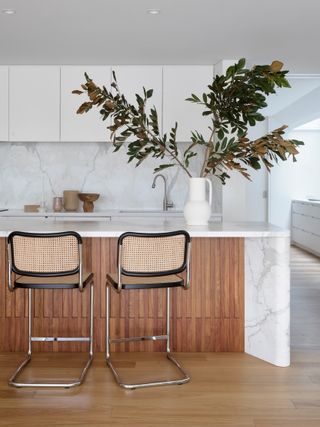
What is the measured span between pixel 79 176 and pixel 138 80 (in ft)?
4.26

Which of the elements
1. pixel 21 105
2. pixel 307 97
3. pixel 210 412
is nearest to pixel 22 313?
pixel 210 412

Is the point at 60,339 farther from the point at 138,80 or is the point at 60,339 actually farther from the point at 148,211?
the point at 138,80

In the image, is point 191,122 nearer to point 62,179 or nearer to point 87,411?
point 62,179

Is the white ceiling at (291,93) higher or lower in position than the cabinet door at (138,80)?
higher

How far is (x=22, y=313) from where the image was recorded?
13.6ft

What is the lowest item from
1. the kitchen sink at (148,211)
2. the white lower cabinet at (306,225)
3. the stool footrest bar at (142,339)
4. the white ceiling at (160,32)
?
the stool footrest bar at (142,339)

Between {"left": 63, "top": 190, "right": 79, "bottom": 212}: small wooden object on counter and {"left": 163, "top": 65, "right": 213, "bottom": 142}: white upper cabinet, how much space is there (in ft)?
4.02

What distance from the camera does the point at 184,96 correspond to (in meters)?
6.20

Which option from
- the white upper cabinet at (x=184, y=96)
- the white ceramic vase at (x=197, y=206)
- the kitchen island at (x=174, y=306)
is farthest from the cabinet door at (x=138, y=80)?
the kitchen island at (x=174, y=306)

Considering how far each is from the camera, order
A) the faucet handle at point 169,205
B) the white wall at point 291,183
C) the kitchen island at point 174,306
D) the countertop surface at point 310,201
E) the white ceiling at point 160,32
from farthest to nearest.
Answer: the white wall at point 291,183, the countertop surface at point 310,201, the faucet handle at point 169,205, the white ceiling at point 160,32, the kitchen island at point 174,306

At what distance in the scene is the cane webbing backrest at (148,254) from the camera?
3490 mm

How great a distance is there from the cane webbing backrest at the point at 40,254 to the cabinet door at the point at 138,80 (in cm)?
302

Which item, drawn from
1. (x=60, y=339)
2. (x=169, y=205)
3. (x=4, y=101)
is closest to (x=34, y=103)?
(x=4, y=101)

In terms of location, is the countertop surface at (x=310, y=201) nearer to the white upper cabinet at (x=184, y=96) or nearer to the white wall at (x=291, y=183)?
the white wall at (x=291, y=183)
